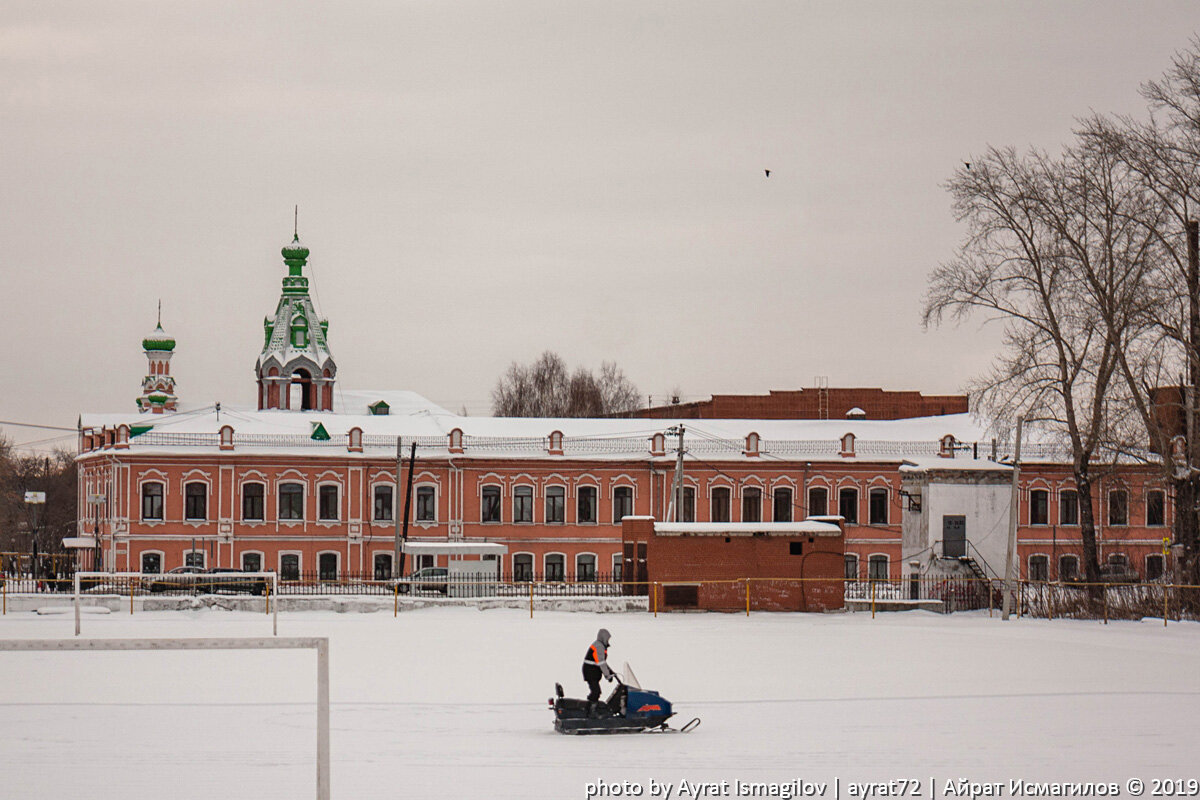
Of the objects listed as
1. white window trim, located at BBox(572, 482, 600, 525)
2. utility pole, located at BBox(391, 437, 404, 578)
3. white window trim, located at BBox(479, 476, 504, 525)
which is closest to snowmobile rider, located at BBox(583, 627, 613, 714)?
utility pole, located at BBox(391, 437, 404, 578)

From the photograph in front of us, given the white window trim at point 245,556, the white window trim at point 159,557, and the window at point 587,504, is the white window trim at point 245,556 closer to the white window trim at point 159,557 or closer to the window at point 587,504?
the white window trim at point 159,557

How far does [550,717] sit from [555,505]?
139 feet

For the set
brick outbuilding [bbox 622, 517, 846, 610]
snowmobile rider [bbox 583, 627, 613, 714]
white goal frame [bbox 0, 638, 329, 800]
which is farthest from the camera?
brick outbuilding [bbox 622, 517, 846, 610]

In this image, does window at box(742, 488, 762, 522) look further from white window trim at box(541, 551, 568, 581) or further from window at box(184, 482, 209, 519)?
window at box(184, 482, 209, 519)

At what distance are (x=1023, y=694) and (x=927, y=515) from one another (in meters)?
25.0

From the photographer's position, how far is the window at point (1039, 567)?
197 ft

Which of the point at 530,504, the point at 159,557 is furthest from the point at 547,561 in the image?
the point at 159,557

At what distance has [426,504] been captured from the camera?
58.7 meters

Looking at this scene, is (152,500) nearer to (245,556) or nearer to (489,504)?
(245,556)

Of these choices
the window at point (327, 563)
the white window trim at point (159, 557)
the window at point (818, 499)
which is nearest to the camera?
the white window trim at point (159, 557)

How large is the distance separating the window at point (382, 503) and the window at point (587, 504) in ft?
27.1

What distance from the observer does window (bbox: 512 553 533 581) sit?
58750 mm

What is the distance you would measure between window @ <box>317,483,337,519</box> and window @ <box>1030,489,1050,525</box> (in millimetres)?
30750

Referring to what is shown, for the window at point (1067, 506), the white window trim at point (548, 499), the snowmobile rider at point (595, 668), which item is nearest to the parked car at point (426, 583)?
the white window trim at point (548, 499)
